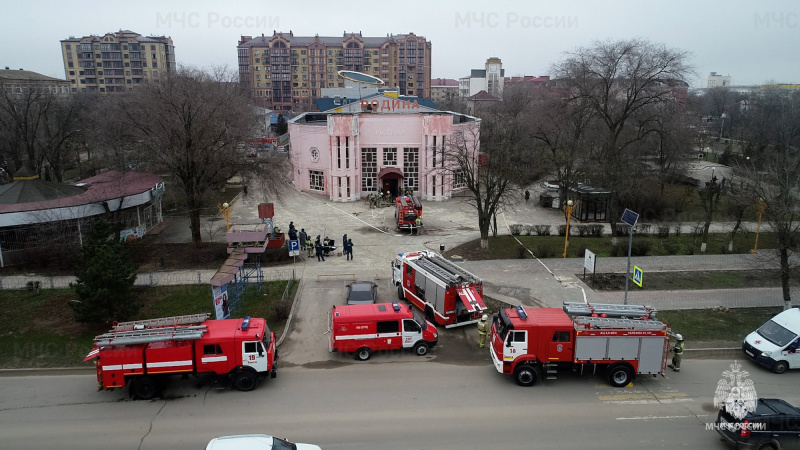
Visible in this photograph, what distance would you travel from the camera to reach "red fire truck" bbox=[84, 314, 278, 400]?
535 inches

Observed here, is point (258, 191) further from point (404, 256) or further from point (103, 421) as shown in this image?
point (103, 421)

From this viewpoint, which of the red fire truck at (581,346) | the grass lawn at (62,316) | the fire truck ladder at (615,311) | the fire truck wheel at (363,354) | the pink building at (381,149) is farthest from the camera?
the pink building at (381,149)

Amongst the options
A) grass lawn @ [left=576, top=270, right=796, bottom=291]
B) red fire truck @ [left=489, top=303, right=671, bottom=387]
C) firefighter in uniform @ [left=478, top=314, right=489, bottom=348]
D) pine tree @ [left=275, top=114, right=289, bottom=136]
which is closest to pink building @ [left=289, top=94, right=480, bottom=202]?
grass lawn @ [left=576, top=270, right=796, bottom=291]

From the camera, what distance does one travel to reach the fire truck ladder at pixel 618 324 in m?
14.3

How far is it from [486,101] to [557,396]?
108m

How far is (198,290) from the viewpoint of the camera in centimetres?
2197

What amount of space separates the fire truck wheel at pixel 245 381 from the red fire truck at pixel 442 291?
7063 millimetres

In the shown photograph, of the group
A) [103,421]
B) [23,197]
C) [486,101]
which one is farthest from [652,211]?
[486,101]

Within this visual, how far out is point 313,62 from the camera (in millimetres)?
115625

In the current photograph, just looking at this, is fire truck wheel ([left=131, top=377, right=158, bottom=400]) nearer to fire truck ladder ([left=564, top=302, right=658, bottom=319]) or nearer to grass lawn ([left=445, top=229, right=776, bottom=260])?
fire truck ladder ([left=564, top=302, right=658, bottom=319])

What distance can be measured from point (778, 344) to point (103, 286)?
869 inches

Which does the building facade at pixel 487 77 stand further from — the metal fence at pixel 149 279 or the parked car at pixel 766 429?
the parked car at pixel 766 429

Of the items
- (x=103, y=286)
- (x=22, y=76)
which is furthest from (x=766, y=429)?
(x=22, y=76)

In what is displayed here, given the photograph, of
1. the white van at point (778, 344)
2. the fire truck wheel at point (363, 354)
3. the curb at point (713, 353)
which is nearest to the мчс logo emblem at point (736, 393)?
the curb at point (713, 353)
